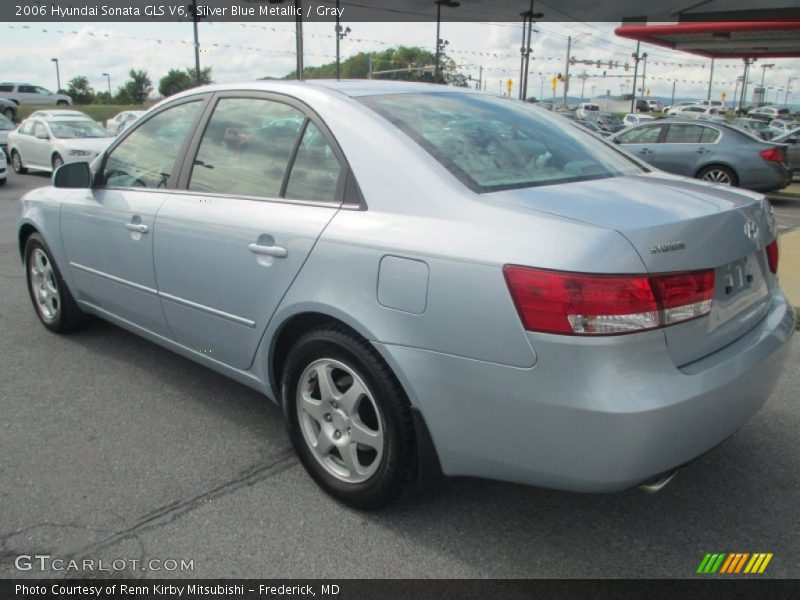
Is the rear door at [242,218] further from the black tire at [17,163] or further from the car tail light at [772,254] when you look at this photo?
the black tire at [17,163]

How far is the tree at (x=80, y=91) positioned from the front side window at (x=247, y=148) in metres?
87.5

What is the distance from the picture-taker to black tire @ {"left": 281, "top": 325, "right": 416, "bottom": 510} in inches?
93.7

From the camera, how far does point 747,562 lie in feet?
7.81

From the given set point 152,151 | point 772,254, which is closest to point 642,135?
point 772,254

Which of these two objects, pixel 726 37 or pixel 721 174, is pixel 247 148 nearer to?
pixel 721 174

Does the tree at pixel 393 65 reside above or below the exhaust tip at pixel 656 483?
above

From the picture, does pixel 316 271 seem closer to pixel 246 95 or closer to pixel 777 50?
pixel 246 95

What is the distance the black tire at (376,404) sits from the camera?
93.7 inches

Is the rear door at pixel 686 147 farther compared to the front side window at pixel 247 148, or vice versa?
the rear door at pixel 686 147

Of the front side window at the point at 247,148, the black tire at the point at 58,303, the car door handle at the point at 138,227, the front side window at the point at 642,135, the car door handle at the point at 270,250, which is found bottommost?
the black tire at the point at 58,303

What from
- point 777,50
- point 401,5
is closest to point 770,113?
point 777,50

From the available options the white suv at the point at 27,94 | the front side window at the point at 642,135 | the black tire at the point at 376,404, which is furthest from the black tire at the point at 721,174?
the white suv at the point at 27,94

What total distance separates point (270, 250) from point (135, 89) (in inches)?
4189

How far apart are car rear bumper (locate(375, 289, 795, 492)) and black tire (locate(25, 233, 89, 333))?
3.11 m
